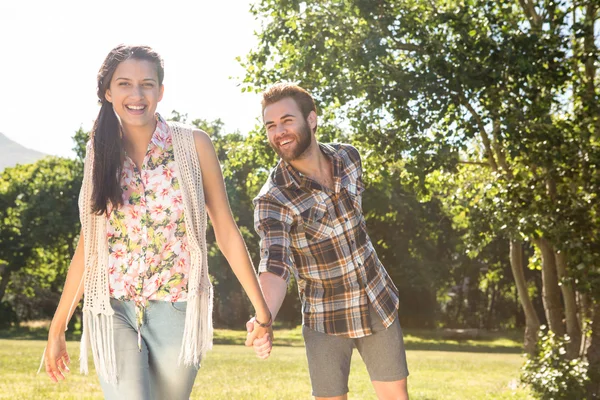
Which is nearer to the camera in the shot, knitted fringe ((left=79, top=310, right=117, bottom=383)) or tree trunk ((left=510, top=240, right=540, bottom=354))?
knitted fringe ((left=79, top=310, right=117, bottom=383))

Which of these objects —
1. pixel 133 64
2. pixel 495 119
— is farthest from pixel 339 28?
pixel 133 64

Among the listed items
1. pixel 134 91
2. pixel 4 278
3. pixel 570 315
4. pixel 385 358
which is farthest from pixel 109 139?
pixel 4 278

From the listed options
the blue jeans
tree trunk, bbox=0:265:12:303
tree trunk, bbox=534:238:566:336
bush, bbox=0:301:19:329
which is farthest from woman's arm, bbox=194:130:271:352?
bush, bbox=0:301:19:329

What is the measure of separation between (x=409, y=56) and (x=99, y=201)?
9924 millimetres

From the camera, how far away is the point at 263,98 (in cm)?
439

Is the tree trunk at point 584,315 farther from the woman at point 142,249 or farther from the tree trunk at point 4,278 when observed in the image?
the tree trunk at point 4,278

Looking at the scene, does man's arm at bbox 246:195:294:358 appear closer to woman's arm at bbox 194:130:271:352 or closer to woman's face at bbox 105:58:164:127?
woman's arm at bbox 194:130:271:352

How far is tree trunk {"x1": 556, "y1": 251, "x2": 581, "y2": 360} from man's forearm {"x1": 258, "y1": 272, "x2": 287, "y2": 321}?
9.83 meters

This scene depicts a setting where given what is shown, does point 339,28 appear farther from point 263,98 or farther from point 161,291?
point 161,291

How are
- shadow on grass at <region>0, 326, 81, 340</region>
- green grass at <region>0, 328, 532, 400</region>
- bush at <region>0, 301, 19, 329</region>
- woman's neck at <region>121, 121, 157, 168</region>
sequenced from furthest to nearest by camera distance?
bush at <region>0, 301, 19, 329</region> → shadow on grass at <region>0, 326, 81, 340</region> → green grass at <region>0, 328, 532, 400</region> → woman's neck at <region>121, 121, 157, 168</region>

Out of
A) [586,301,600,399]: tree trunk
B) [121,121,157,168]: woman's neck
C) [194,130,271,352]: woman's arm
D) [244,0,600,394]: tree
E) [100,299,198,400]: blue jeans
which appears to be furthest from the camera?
[586,301,600,399]: tree trunk

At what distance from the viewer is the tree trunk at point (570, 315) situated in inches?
510

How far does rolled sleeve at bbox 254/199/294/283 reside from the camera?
4008mm

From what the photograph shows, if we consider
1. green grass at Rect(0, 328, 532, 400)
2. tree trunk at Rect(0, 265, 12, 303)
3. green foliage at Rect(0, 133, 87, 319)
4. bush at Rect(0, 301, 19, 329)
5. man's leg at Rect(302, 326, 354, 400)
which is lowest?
green grass at Rect(0, 328, 532, 400)
